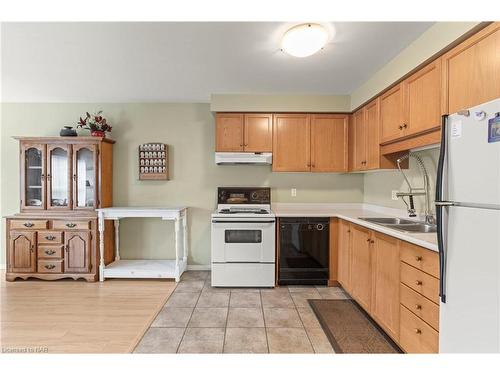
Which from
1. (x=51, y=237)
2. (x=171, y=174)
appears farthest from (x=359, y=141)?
(x=51, y=237)

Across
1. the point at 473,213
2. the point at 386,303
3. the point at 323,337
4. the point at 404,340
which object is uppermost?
the point at 473,213

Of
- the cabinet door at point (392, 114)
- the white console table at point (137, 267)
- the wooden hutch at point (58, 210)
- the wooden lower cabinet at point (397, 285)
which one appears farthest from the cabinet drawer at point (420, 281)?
the wooden hutch at point (58, 210)

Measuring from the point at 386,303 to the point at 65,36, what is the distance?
3344 millimetres

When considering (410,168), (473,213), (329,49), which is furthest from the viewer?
(410,168)

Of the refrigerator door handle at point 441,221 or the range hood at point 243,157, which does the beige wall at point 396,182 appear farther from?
the range hood at point 243,157

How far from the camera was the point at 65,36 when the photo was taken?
2098 millimetres

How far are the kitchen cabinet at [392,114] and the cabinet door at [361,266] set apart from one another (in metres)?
0.94

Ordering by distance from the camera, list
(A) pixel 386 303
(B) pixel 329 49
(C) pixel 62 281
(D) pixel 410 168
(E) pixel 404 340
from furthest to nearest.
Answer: (C) pixel 62 281, (D) pixel 410 168, (B) pixel 329 49, (A) pixel 386 303, (E) pixel 404 340

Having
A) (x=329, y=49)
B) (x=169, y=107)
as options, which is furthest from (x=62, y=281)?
(x=329, y=49)

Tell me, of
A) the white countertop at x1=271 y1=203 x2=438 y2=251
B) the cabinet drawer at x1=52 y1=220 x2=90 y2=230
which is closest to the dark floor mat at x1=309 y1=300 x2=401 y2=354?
the white countertop at x1=271 y1=203 x2=438 y2=251

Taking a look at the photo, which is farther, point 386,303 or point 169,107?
point 169,107

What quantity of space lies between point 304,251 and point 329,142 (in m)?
1.47

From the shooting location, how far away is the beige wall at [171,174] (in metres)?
3.78
